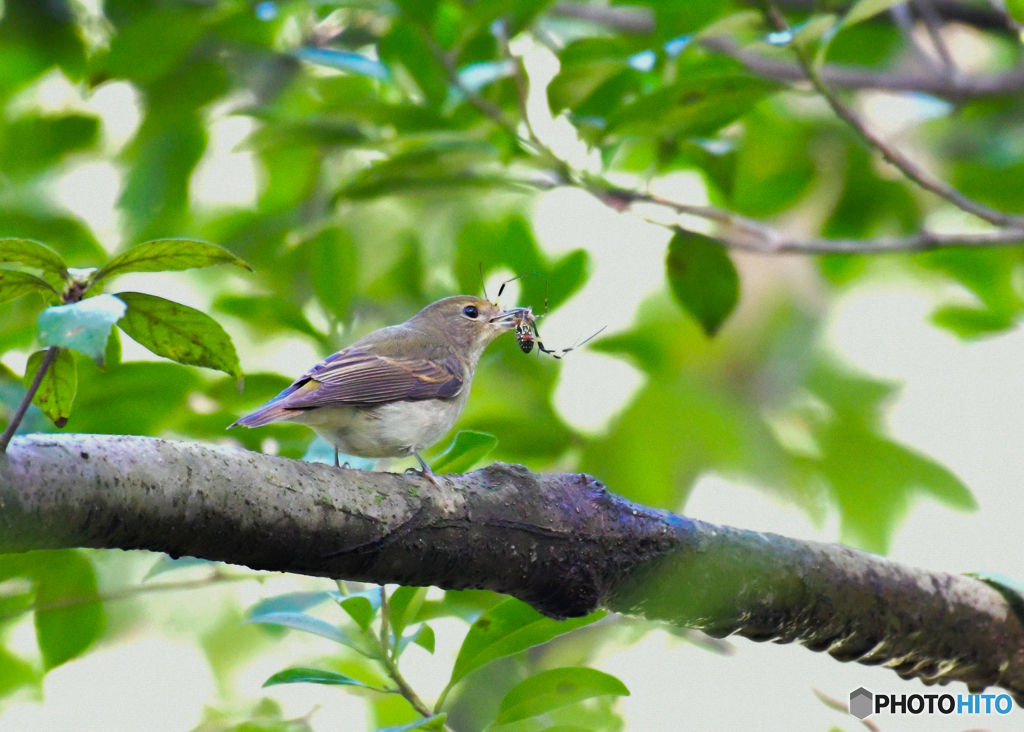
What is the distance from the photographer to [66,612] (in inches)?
101

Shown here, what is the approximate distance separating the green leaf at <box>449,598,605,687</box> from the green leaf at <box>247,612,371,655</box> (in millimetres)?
221

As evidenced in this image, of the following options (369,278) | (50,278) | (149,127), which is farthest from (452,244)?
(50,278)

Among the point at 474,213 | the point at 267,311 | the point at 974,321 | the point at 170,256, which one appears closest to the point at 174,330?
the point at 170,256

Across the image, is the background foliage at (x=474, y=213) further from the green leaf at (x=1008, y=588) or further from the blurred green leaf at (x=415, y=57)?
the green leaf at (x=1008, y=588)

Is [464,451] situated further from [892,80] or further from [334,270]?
[892,80]

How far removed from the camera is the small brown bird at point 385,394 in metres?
2.92

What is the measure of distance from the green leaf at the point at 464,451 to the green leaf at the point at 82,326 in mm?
1222

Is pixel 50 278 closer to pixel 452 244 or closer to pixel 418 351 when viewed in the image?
pixel 418 351

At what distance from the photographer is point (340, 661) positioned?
3045 mm

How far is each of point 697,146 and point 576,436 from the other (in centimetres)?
99

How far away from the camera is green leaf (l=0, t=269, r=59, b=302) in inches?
54.3

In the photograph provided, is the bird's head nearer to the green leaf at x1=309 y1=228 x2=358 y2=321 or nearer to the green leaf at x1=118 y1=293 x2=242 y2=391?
the green leaf at x1=309 y1=228 x2=358 y2=321

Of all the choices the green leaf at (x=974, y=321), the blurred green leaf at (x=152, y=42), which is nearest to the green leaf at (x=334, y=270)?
the blurred green leaf at (x=152, y=42)

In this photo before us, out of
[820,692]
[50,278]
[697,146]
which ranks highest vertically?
[50,278]
